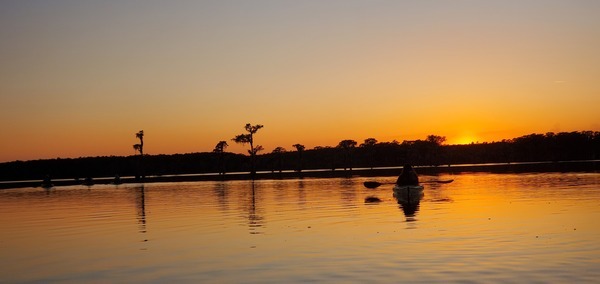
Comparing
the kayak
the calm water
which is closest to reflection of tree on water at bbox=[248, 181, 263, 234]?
the calm water

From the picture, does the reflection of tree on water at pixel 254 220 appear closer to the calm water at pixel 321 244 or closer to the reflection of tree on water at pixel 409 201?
the calm water at pixel 321 244

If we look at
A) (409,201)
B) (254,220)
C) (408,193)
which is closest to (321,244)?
(254,220)

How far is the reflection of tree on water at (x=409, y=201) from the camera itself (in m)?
38.6

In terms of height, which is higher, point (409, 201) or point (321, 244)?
point (409, 201)

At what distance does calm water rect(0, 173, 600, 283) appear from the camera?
62.3 feet

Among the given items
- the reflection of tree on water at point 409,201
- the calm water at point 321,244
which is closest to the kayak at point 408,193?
the reflection of tree on water at point 409,201

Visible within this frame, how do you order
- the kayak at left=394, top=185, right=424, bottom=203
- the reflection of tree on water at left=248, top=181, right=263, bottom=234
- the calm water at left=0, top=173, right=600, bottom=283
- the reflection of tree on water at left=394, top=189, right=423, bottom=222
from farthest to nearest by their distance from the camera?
the kayak at left=394, top=185, right=424, bottom=203 → the reflection of tree on water at left=394, top=189, right=423, bottom=222 → the reflection of tree on water at left=248, top=181, right=263, bottom=234 → the calm water at left=0, top=173, right=600, bottom=283

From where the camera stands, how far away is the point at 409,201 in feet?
158

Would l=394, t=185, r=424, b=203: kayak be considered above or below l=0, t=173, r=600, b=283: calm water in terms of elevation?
above

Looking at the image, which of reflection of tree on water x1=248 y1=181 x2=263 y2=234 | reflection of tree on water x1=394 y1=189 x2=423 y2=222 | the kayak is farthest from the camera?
the kayak

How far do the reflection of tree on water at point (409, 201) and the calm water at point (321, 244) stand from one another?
0.91ft

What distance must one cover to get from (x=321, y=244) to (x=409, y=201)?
2401 cm

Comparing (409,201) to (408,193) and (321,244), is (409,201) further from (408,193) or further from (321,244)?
(321,244)

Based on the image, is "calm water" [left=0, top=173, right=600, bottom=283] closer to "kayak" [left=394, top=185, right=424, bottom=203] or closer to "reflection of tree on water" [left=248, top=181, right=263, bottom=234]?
"reflection of tree on water" [left=248, top=181, right=263, bottom=234]
